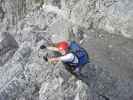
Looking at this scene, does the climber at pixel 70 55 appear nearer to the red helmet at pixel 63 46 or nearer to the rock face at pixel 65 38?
the red helmet at pixel 63 46

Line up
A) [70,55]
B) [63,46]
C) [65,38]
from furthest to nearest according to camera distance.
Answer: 1. [65,38]
2. [63,46]
3. [70,55]

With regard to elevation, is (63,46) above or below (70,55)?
above

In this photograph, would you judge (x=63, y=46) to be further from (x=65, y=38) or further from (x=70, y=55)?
(x=65, y=38)

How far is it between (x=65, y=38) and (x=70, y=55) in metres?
10.9

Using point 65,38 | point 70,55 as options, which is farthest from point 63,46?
point 65,38

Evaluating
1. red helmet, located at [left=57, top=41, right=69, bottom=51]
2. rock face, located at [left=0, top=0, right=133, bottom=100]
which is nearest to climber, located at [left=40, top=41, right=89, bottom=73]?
red helmet, located at [left=57, top=41, right=69, bottom=51]

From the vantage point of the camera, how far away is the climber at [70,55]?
10703 millimetres

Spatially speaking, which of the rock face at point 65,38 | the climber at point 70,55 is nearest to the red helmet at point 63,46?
the climber at point 70,55

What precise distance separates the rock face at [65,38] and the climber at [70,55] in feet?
1.05

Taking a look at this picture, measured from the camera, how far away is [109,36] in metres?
19.2

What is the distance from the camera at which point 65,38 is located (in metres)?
21.5

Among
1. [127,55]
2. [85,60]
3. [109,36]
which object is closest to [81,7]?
[109,36]

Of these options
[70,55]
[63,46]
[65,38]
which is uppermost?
[63,46]

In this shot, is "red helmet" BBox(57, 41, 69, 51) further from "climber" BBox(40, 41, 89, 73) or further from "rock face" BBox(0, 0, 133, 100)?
"rock face" BBox(0, 0, 133, 100)
